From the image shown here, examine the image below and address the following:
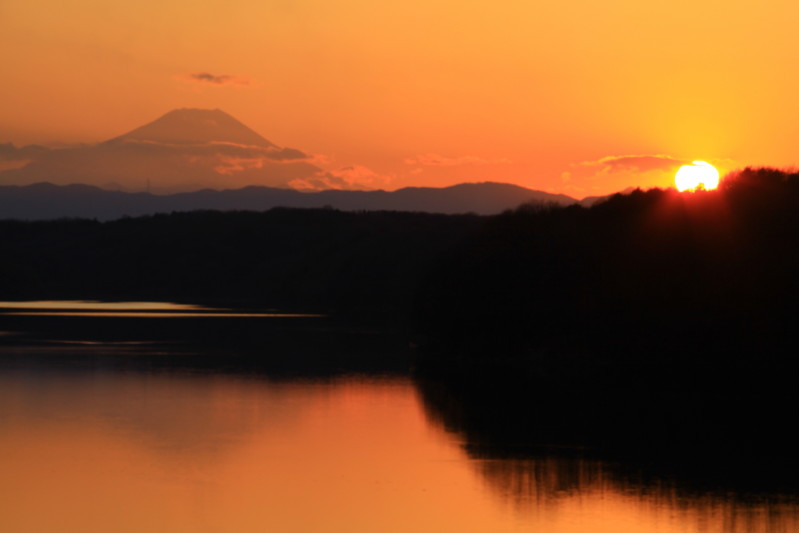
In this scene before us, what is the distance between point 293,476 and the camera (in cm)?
2389

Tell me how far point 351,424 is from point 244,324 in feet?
169

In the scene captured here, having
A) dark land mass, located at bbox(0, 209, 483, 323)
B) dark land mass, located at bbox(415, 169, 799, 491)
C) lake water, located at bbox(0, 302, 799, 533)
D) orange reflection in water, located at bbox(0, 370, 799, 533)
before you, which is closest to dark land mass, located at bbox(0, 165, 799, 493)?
dark land mass, located at bbox(415, 169, 799, 491)

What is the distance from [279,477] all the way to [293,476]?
0.95ft

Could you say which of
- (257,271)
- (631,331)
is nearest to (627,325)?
(631,331)

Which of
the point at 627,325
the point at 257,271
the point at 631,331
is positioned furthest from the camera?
the point at 257,271

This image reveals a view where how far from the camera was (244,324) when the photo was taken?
271 feet

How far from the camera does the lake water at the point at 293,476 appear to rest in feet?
65.6

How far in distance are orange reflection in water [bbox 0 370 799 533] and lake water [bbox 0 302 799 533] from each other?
0.13 feet

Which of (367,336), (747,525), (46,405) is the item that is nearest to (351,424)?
(46,405)

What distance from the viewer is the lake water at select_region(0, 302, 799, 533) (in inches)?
787

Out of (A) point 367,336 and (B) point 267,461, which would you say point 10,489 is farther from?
(A) point 367,336

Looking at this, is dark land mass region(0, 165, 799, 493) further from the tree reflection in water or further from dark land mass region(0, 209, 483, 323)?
dark land mass region(0, 209, 483, 323)

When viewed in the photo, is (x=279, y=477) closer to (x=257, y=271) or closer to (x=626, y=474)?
(x=626, y=474)

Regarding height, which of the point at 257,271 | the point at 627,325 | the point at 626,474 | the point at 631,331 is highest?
the point at 257,271
